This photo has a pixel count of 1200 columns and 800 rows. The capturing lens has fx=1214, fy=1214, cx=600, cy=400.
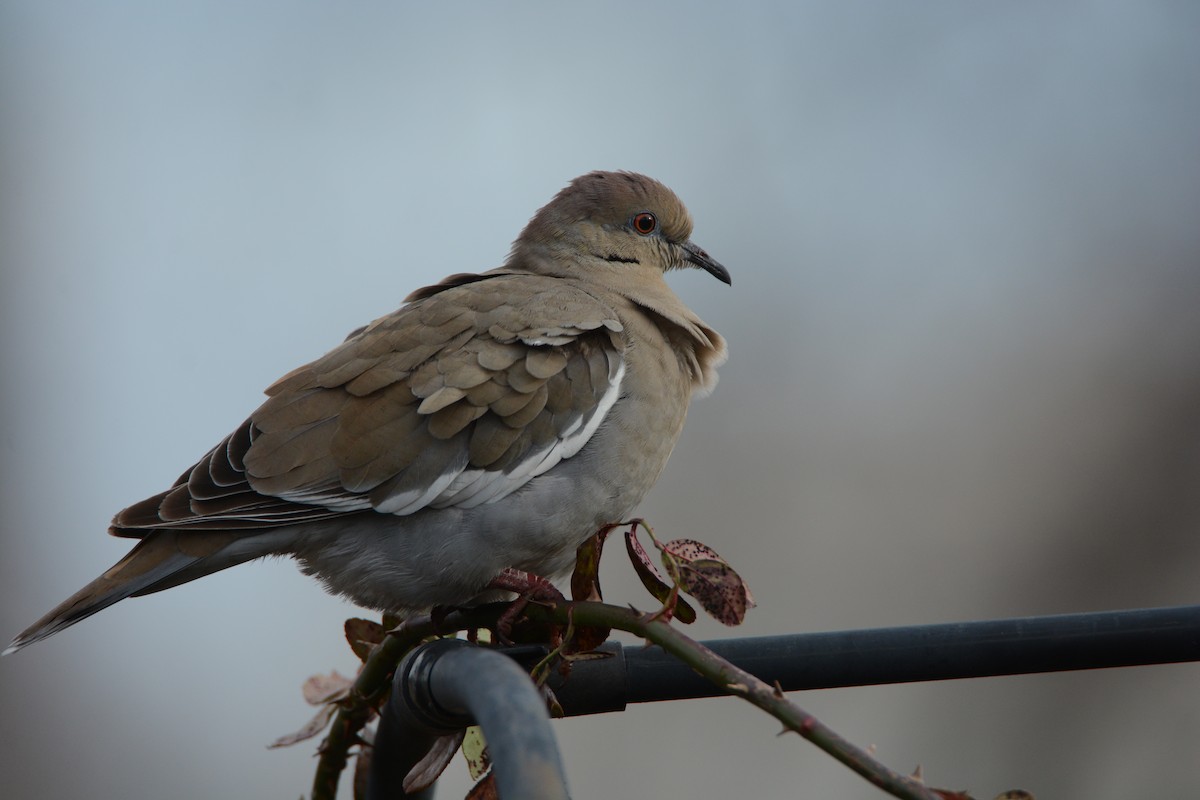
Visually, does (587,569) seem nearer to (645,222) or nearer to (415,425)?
(415,425)

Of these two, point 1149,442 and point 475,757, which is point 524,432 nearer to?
point 475,757

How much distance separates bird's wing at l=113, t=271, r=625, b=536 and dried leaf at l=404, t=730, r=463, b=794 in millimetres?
779

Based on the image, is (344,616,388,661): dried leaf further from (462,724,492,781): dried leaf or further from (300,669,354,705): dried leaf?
(462,724,492,781): dried leaf

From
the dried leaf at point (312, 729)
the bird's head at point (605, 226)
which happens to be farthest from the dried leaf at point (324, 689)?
the bird's head at point (605, 226)

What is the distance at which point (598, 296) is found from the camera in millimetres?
2783

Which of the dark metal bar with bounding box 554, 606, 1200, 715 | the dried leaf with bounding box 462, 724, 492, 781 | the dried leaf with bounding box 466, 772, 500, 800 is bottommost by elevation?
the dried leaf with bounding box 466, 772, 500, 800

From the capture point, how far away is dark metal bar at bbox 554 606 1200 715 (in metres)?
1.42

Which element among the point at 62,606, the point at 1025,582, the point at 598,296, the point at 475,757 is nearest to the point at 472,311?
the point at 598,296

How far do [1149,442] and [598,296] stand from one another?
332 cm

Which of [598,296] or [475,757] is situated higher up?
[598,296]

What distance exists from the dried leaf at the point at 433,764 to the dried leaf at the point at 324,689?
30 cm

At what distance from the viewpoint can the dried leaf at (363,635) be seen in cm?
188

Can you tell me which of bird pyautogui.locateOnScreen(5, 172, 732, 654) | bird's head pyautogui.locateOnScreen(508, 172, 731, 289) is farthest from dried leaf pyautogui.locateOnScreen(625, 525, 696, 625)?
bird's head pyautogui.locateOnScreen(508, 172, 731, 289)

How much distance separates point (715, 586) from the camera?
130 centimetres
